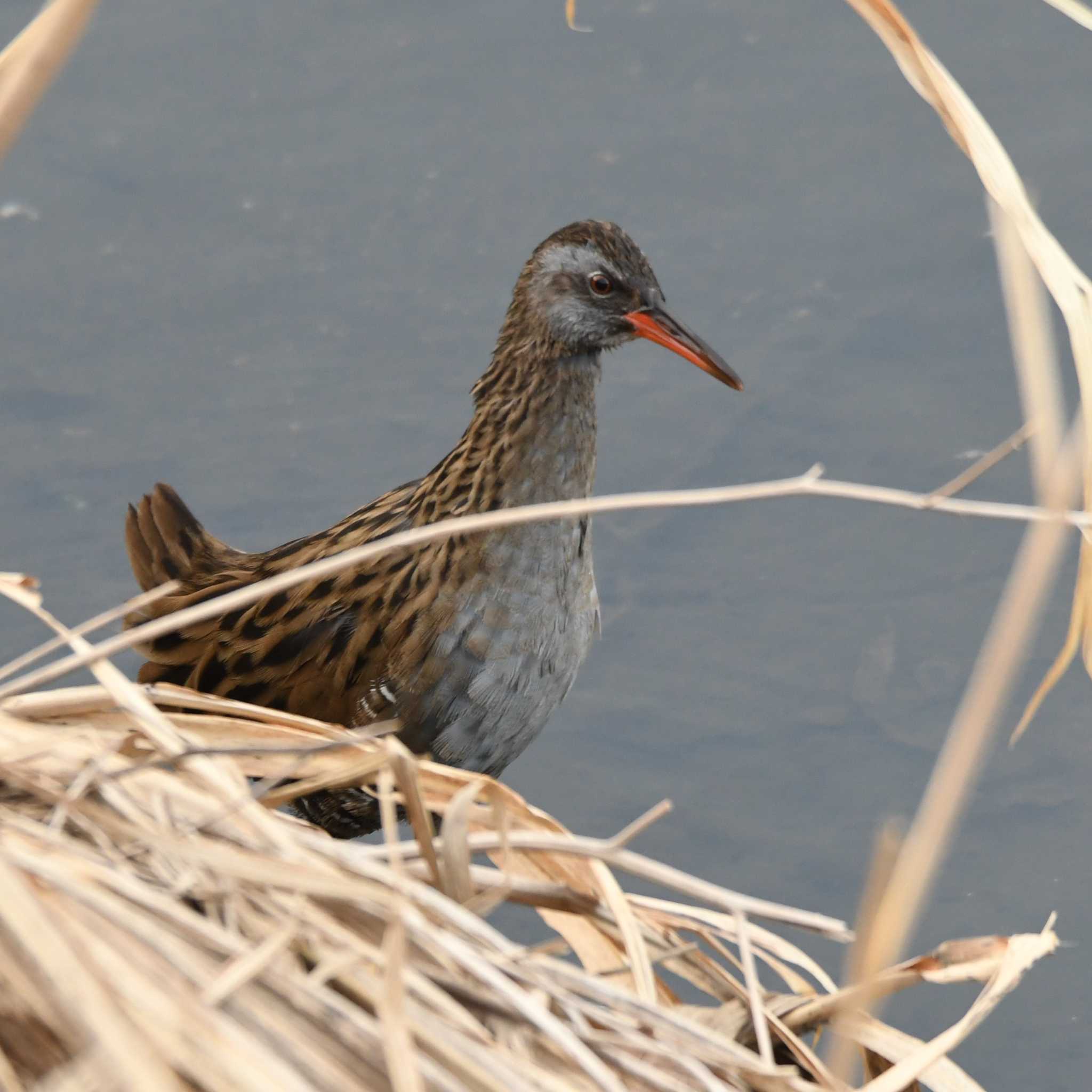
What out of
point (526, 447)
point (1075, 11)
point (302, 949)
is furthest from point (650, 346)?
point (302, 949)

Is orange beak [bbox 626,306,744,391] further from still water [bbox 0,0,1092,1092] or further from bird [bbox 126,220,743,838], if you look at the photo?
still water [bbox 0,0,1092,1092]

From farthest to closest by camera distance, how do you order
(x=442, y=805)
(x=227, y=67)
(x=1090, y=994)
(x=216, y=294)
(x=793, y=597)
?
(x=227, y=67) < (x=216, y=294) < (x=793, y=597) < (x=1090, y=994) < (x=442, y=805)

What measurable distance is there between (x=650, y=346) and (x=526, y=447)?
49.2 inches

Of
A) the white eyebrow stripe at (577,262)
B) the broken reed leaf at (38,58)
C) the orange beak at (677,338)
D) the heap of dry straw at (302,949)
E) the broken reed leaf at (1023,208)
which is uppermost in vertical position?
the white eyebrow stripe at (577,262)

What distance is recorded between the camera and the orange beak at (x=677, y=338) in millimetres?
3279

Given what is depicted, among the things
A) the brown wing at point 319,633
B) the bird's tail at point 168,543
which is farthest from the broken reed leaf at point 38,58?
the bird's tail at point 168,543

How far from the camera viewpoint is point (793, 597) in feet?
12.7

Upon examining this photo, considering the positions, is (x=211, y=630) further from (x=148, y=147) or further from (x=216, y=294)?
(x=148, y=147)

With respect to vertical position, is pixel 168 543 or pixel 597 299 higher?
pixel 597 299

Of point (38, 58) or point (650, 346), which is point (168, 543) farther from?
point (38, 58)

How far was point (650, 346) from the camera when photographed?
4.36 metres

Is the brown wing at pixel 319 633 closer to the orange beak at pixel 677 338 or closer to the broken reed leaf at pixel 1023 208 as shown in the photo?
the orange beak at pixel 677 338

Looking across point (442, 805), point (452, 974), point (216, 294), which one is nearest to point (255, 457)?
point (216, 294)

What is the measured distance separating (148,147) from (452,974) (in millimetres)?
3568
